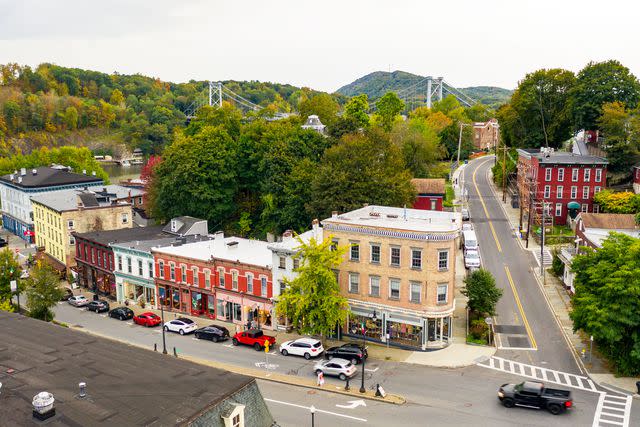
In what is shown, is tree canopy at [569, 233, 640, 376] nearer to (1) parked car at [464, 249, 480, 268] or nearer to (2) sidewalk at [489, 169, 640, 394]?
(2) sidewalk at [489, 169, 640, 394]

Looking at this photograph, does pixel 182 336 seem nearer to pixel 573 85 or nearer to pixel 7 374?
pixel 7 374

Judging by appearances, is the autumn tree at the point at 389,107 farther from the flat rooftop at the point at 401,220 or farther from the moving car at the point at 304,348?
the moving car at the point at 304,348

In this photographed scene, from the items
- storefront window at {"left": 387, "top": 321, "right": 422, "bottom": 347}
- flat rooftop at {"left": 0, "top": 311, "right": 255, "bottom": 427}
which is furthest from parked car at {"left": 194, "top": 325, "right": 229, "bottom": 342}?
flat rooftop at {"left": 0, "top": 311, "right": 255, "bottom": 427}

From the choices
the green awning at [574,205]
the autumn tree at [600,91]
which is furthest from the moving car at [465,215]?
the autumn tree at [600,91]

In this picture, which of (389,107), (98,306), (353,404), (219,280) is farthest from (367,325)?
(389,107)

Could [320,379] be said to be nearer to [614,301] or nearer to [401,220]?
[401,220]

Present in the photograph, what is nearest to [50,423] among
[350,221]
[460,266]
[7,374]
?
[7,374]
